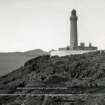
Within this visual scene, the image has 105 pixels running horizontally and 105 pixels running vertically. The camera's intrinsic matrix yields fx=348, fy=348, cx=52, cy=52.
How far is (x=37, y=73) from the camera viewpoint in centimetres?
4425

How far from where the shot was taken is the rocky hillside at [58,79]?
104ft

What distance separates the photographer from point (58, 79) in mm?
39688

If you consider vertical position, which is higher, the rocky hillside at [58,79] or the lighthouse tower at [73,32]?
the lighthouse tower at [73,32]

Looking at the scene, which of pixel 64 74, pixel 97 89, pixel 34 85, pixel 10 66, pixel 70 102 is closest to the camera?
pixel 70 102

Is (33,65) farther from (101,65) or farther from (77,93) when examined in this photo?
(77,93)

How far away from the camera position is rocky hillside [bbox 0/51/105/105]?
31.6 meters

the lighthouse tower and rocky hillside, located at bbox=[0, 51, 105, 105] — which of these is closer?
rocky hillside, located at bbox=[0, 51, 105, 105]

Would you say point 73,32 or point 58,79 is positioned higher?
point 73,32

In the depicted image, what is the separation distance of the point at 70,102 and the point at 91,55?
21.0 m

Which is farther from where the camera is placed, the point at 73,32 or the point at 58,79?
the point at 73,32

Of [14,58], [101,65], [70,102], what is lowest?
[70,102]

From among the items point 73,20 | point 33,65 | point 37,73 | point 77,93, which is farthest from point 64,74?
point 73,20

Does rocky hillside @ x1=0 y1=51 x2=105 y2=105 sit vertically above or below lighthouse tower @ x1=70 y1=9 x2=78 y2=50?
below

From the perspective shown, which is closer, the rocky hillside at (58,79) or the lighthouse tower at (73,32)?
the rocky hillside at (58,79)
